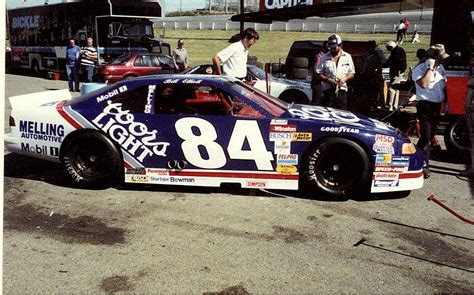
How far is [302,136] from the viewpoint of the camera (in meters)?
5.02

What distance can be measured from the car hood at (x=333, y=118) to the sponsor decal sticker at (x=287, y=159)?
0.40m

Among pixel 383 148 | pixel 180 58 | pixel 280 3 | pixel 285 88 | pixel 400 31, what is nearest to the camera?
pixel 383 148

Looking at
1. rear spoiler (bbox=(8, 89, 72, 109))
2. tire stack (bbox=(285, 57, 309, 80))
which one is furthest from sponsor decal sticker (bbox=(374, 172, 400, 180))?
tire stack (bbox=(285, 57, 309, 80))

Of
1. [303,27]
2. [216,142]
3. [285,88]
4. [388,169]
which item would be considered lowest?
[388,169]

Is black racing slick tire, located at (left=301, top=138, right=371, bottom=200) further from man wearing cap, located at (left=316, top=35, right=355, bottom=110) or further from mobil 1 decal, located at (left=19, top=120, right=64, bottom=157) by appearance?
mobil 1 decal, located at (left=19, top=120, right=64, bottom=157)

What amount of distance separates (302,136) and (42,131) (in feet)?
9.72

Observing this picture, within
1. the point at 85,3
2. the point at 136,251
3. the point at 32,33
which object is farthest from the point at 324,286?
the point at 32,33

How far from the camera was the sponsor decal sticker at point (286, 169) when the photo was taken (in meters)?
5.05

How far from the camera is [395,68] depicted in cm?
1127

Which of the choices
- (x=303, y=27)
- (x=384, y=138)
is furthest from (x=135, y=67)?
(x=303, y=27)

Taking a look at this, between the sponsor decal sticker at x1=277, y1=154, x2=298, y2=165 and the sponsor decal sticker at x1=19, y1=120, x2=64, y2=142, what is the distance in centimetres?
246

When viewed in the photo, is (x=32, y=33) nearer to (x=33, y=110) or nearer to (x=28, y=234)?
(x=33, y=110)

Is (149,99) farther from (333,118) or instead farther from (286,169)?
(333,118)

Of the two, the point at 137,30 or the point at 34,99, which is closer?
the point at 34,99
